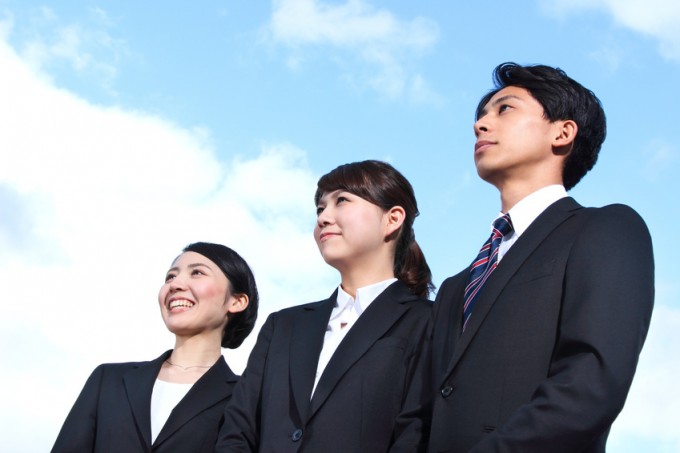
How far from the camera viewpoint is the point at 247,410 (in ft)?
15.1

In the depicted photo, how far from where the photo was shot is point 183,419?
513 cm

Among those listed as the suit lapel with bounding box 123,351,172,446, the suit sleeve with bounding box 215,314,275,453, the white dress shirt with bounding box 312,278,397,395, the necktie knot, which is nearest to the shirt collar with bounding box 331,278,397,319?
the white dress shirt with bounding box 312,278,397,395

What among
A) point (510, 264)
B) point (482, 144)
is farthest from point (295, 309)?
point (510, 264)

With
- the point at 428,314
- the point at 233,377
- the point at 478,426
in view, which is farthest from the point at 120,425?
the point at 478,426

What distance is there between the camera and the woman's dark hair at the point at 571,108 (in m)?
4.07

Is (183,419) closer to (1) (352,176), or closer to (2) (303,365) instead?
(2) (303,365)

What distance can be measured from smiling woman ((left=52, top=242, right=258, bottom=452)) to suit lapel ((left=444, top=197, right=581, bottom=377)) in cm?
232

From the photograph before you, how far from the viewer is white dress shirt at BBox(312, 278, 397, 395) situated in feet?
15.4

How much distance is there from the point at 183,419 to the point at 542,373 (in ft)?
8.76

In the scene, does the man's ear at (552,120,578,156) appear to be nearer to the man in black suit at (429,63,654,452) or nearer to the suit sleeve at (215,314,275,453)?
the man in black suit at (429,63,654,452)

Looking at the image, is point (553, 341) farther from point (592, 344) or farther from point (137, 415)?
point (137, 415)

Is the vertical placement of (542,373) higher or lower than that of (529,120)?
lower

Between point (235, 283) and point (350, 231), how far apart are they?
137 cm

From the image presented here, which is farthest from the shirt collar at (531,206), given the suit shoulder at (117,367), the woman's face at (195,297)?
the suit shoulder at (117,367)
